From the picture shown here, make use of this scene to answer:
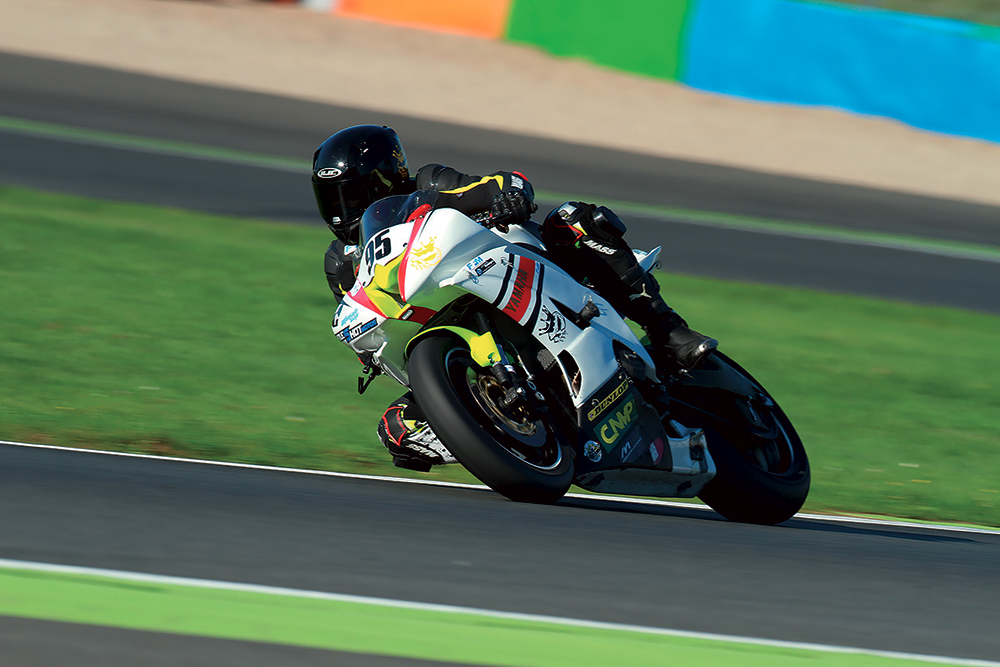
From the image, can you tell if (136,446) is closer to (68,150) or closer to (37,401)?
(37,401)

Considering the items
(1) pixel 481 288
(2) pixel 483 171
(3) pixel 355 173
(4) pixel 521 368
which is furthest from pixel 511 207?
(2) pixel 483 171

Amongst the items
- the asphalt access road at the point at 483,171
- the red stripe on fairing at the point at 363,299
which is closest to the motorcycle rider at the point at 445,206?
the red stripe on fairing at the point at 363,299

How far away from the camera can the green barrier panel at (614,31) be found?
22094 mm

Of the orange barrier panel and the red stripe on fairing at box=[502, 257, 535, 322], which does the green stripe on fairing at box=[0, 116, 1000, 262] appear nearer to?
the orange barrier panel

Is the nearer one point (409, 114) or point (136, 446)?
point (136, 446)

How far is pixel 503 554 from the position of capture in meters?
4.23

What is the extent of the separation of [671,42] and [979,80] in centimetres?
487

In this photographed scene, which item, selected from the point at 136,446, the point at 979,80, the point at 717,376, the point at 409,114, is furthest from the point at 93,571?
the point at 979,80

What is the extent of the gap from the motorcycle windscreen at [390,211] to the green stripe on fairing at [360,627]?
194cm

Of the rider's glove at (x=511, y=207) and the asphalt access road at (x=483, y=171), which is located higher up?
the rider's glove at (x=511, y=207)

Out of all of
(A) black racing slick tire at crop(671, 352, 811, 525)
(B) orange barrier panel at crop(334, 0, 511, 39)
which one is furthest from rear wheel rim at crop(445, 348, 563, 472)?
(B) orange barrier panel at crop(334, 0, 511, 39)

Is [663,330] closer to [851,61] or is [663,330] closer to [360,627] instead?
[360,627]

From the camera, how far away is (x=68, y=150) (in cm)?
1542

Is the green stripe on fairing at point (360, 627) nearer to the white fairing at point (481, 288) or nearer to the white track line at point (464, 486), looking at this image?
the white fairing at point (481, 288)
